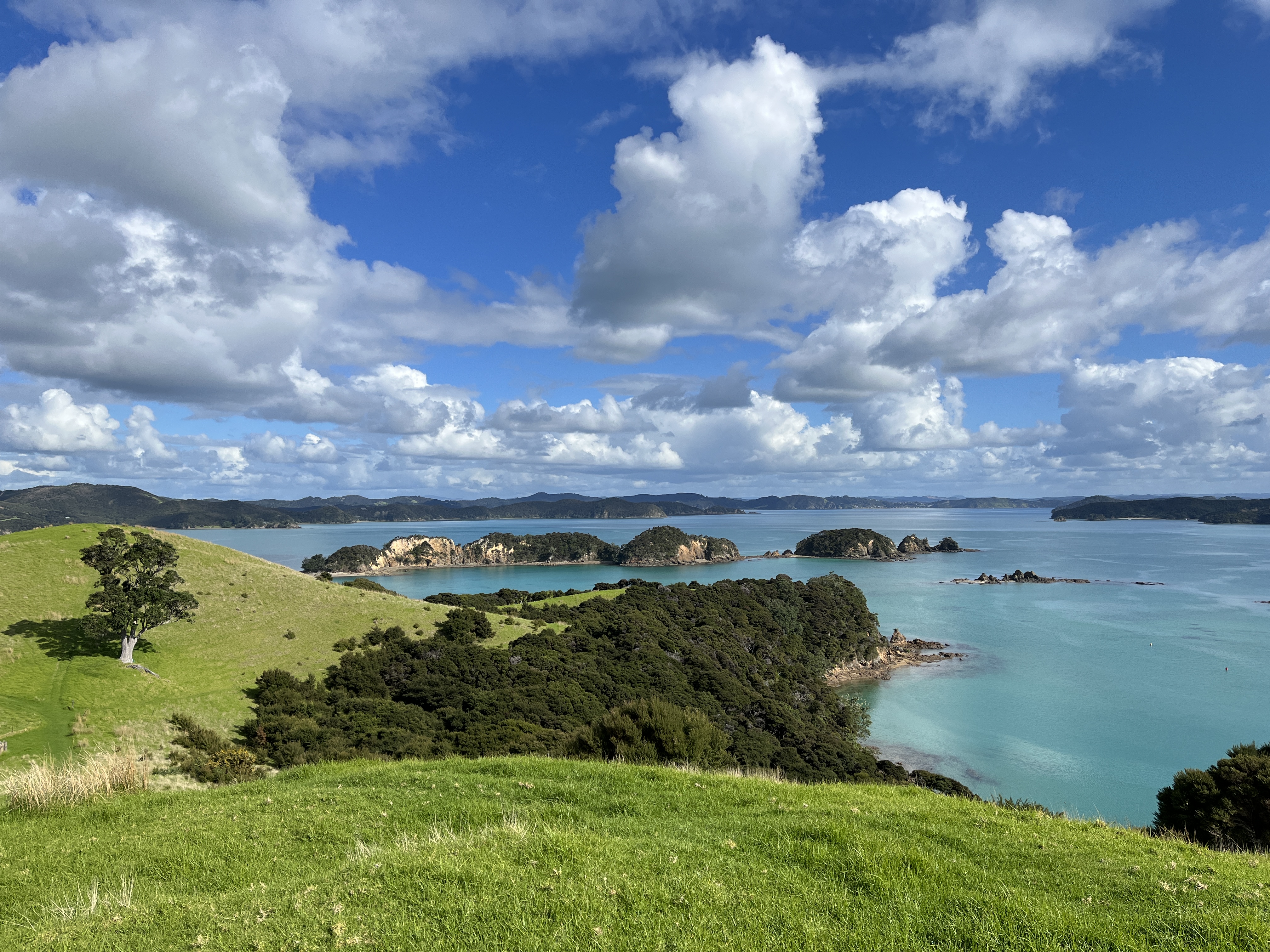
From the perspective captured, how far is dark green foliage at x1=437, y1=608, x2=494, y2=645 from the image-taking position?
3903 cm

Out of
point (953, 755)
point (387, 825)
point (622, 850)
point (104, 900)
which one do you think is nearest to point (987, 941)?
point (622, 850)

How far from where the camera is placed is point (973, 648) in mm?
72938

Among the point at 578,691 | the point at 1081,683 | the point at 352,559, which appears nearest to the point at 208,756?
the point at 578,691

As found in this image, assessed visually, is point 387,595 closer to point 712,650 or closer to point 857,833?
point 712,650

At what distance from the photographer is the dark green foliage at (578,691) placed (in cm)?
2395

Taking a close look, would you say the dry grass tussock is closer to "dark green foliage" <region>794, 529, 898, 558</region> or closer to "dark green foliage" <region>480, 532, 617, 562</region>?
"dark green foliage" <region>480, 532, 617, 562</region>

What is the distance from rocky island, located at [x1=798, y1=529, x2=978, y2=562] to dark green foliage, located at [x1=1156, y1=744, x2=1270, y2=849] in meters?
164

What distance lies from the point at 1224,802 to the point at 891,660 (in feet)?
180

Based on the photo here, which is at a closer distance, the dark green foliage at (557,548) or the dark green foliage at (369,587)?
the dark green foliage at (369,587)

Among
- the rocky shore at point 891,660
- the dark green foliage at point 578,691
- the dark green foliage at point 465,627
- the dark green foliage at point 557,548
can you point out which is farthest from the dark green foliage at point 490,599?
the dark green foliage at point 557,548

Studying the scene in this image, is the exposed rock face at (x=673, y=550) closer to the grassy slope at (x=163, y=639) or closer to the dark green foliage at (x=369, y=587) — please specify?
the dark green foliage at (x=369, y=587)

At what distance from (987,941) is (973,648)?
81558 millimetres

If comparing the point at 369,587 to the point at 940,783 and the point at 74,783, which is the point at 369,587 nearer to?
the point at 940,783

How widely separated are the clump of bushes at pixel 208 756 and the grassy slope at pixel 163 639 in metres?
0.90
